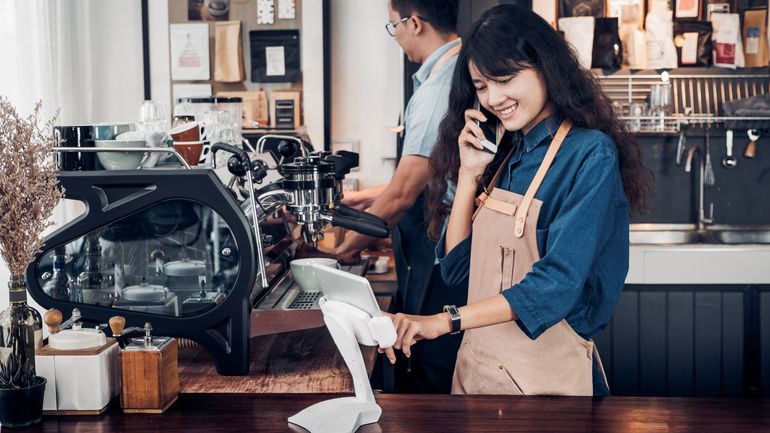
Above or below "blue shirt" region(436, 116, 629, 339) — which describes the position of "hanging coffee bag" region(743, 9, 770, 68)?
above

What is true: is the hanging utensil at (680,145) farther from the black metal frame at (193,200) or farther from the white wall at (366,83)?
the black metal frame at (193,200)

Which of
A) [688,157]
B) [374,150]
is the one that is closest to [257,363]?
[374,150]

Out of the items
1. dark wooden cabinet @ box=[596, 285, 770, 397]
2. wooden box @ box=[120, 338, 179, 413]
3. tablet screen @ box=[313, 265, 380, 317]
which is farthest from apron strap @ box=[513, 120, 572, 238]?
dark wooden cabinet @ box=[596, 285, 770, 397]

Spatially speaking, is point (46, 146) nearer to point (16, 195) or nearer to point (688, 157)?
point (16, 195)

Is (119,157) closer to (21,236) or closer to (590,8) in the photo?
(21,236)

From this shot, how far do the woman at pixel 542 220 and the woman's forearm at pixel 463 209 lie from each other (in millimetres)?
58

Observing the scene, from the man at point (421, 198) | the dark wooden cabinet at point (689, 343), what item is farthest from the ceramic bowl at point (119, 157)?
the dark wooden cabinet at point (689, 343)

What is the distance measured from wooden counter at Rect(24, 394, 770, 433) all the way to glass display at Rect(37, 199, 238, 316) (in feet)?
1.02

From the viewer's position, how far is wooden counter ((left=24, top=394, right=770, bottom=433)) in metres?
1.65

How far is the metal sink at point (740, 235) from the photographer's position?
14.6 feet

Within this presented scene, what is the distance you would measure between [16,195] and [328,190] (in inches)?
32.0

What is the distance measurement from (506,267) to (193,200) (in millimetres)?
721

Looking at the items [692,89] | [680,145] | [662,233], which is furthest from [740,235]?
[692,89]

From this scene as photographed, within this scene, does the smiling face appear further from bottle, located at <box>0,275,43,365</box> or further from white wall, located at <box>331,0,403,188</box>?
white wall, located at <box>331,0,403,188</box>
